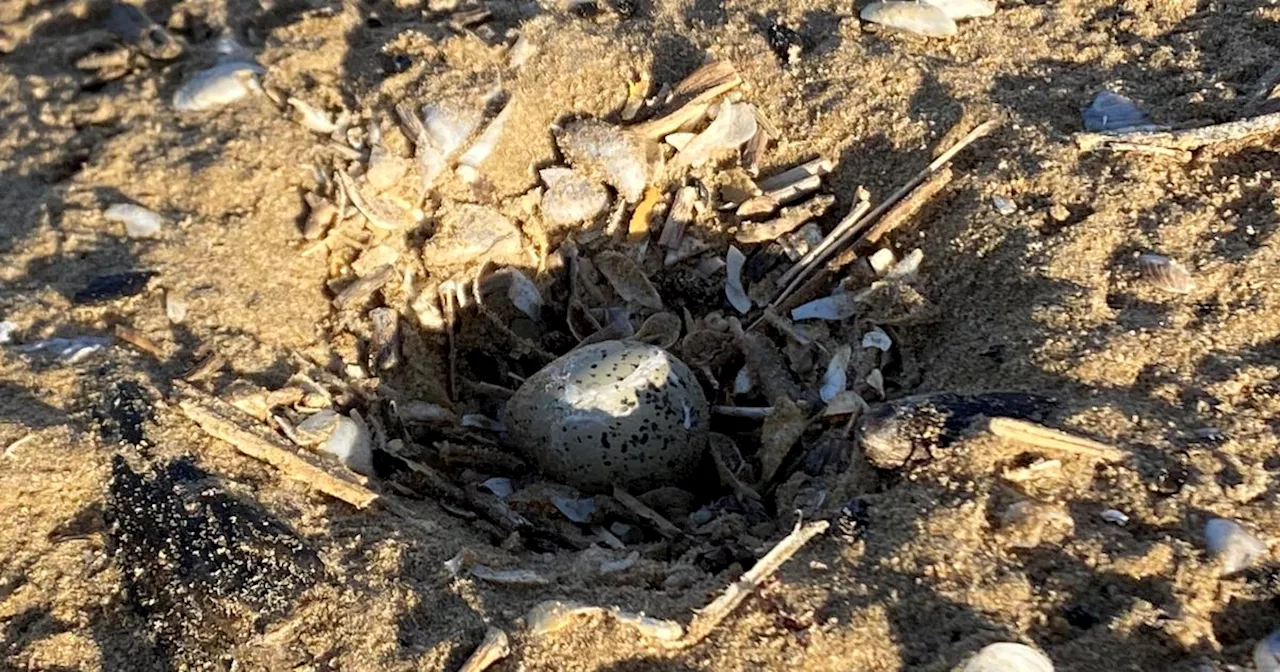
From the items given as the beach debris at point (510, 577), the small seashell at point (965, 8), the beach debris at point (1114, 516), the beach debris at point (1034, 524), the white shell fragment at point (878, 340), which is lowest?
the beach debris at point (510, 577)

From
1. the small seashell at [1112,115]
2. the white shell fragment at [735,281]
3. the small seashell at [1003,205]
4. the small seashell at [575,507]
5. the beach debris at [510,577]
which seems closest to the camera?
the beach debris at [510,577]

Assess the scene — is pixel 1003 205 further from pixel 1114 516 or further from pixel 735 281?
pixel 1114 516

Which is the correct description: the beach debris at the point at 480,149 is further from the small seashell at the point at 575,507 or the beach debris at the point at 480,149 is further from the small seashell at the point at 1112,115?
the small seashell at the point at 1112,115

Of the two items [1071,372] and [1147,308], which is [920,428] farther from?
[1147,308]

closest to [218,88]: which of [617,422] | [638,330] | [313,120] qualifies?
[313,120]

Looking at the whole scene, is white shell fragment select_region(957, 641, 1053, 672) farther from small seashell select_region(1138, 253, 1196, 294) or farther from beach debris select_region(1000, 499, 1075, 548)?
small seashell select_region(1138, 253, 1196, 294)

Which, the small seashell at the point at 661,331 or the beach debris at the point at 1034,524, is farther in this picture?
the small seashell at the point at 661,331

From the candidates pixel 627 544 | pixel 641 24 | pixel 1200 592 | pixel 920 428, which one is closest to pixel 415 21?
pixel 641 24

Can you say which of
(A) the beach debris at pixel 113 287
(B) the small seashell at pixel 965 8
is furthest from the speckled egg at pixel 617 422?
(B) the small seashell at pixel 965 8
